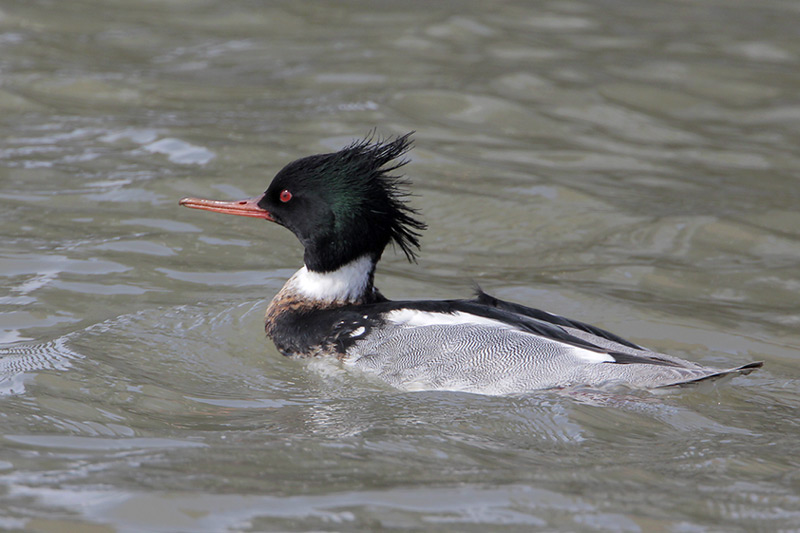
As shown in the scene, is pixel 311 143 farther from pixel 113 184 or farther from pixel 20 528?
pixel 20 528

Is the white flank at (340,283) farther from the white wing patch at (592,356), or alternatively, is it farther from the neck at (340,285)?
the white wing patch at (592,356)

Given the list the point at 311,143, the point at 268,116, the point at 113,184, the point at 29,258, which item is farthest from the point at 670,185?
the point at 29,258

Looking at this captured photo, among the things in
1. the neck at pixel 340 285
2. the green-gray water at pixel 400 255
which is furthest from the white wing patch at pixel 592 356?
the neck at pixel 340 285

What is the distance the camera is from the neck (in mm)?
6777

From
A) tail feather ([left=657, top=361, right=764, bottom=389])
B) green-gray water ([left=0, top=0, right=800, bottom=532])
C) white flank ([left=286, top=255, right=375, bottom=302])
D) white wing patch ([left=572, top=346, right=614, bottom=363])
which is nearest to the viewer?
green-gray water ([left=0, top=0, right=800, bottom=532])

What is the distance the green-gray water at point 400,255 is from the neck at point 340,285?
0.48 metres

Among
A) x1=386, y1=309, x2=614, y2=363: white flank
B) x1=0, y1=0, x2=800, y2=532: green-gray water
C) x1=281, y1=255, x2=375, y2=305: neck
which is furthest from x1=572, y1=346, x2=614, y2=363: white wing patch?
x1=281, y1=255, x2=375, y2=305: neck

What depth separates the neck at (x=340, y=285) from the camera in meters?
6.78

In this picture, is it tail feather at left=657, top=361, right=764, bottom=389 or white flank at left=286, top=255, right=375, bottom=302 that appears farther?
white flank at left=286, top=255, right=375, bottom=302

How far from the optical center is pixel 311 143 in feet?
32.9

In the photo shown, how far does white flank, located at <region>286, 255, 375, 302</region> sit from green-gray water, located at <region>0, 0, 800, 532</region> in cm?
50

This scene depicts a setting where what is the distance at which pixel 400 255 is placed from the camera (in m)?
8.65

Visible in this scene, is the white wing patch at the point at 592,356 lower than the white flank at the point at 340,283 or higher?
lower

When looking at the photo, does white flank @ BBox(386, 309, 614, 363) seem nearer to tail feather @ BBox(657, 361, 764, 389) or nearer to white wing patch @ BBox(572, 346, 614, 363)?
white wing patch @ BBox(572, 346, 614, 363)
